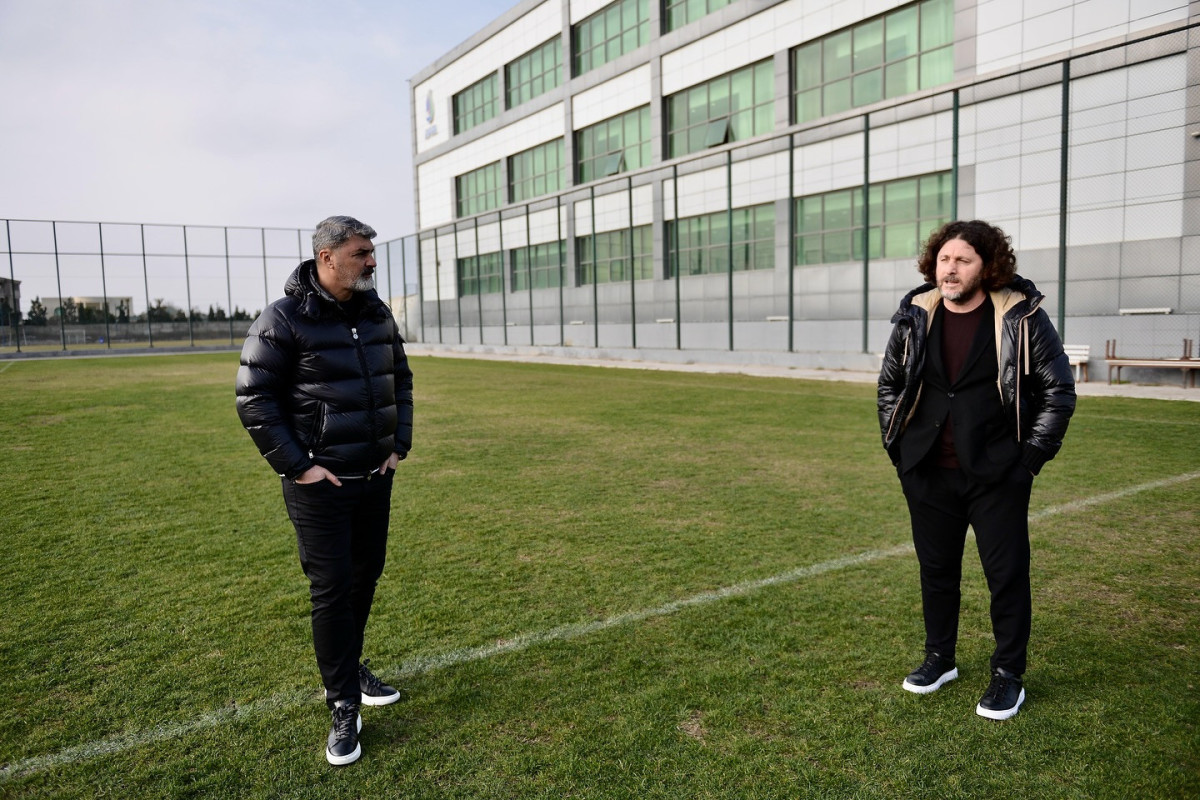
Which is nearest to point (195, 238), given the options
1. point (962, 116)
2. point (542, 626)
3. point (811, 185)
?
point (811, 185)

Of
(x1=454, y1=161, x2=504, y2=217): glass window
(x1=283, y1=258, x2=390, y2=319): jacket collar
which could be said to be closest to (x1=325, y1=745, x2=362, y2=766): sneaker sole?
(x1=283, y1=258, x2=390, y2=319): jacket collar

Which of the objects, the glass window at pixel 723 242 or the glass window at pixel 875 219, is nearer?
the glass window at pixel 875 219

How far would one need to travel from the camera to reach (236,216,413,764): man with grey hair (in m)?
3.18

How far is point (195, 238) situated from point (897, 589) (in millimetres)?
52179

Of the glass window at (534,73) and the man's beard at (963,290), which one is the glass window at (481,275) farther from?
the man's beard at (963,290)

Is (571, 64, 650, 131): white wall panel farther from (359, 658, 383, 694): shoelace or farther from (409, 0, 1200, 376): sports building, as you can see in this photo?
(359, 658, 383, 694): shoelace

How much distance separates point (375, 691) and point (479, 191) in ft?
150

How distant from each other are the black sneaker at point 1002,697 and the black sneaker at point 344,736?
2.45m

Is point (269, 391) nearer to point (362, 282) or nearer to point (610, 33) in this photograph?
point (362, 282)

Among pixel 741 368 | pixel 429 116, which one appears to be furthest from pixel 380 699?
pixel 429 116

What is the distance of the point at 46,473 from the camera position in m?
9.19

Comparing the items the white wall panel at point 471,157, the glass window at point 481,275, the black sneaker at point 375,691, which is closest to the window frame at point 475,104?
the white wall panel at point 471,157

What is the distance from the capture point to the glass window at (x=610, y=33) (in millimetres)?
34281

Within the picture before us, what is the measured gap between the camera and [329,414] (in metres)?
3.29
